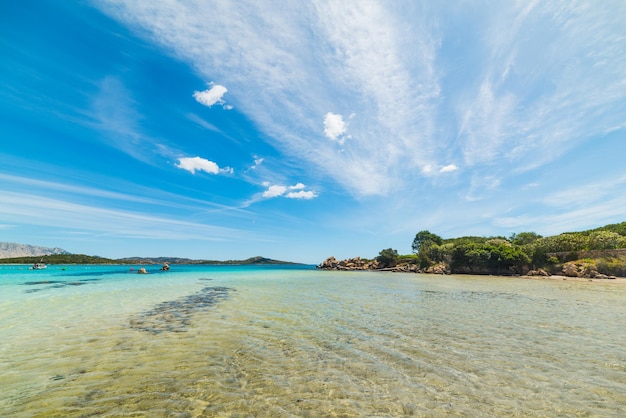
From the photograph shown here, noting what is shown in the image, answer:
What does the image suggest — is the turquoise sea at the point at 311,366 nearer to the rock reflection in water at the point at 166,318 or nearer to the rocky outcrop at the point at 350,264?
the rock reflection in water at the point at 166,318

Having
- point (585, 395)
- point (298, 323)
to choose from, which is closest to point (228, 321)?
point (298, 323)

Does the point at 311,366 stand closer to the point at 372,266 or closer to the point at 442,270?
the point at 442,270

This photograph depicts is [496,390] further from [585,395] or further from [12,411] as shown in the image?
[12,411]

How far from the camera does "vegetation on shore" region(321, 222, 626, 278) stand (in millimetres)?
53188

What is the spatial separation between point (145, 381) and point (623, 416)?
9.97 m

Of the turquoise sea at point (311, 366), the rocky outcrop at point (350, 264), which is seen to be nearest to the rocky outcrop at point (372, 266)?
the rocky outcrop at point (350, 264)

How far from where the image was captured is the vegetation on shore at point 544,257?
53188 mm

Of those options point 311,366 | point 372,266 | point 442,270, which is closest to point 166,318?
point 311,366

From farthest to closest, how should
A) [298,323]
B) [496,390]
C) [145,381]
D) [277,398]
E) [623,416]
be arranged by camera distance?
1. [298,323]
2. [145,381]
3. [496,390]
4. [277,398]
5. [623,416]

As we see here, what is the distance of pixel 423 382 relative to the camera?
6426 mm

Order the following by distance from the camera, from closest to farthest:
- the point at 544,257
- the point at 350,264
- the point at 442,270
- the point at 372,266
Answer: the point at 544,257, the point at 442,270, the point at 372,266, the point at 350,264

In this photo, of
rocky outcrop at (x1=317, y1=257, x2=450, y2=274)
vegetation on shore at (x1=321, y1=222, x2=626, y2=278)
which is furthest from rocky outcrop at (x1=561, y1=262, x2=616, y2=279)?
rocky outcrop at (x1=317, y1=257, x2=450, y2=274)

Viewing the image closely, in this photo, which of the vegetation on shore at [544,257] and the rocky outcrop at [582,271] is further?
the vegetation on shore at [544,257]

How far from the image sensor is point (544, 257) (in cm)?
6706
